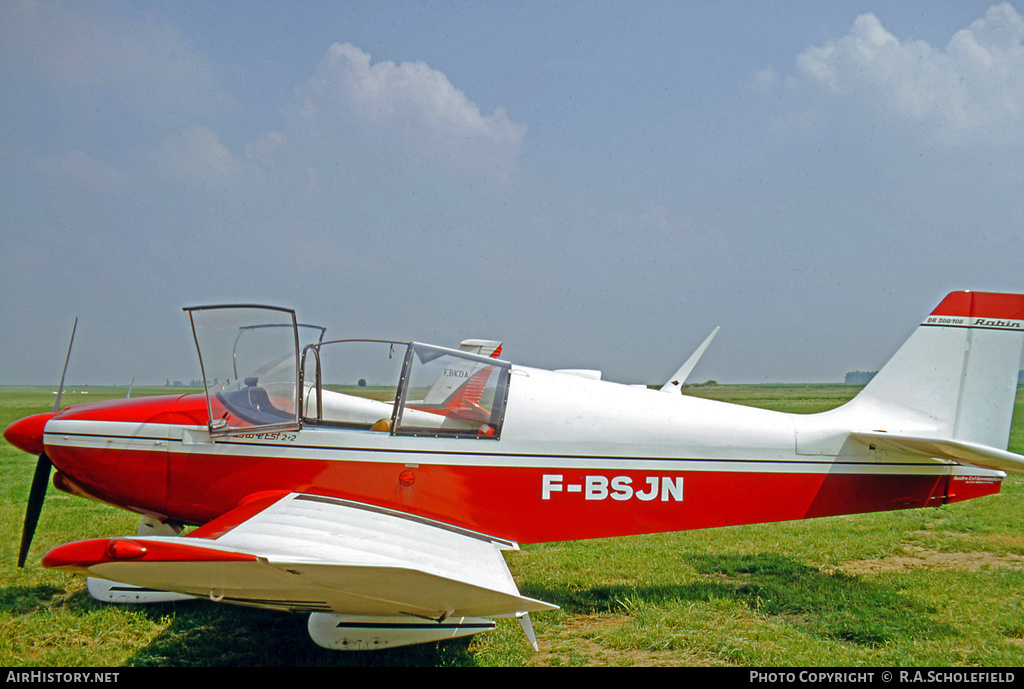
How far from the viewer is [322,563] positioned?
2.89 meters

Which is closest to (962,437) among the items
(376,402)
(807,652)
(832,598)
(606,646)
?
(832,598)

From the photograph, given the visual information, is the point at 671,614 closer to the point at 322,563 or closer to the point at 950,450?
the point at 950,450

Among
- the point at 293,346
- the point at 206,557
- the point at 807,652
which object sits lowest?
the point at 807,652

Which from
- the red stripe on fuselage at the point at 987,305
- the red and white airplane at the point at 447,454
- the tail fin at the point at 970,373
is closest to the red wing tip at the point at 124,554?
the red and white airplane at the point at 447,454

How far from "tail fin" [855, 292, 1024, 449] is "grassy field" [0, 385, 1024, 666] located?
4.63ft

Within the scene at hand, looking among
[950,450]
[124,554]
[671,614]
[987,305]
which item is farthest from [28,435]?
[987,305]

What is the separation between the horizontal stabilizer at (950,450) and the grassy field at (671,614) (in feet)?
3.75

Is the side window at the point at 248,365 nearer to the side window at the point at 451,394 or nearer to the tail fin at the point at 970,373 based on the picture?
the side window at the point at 451,394

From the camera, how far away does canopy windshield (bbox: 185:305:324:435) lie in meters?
4.29

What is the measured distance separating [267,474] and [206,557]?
59.8 inches

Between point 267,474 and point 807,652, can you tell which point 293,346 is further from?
point 807,652

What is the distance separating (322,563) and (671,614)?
2.92 metres

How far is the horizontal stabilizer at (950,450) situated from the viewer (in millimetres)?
4301

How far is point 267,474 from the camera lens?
14.2 feet
